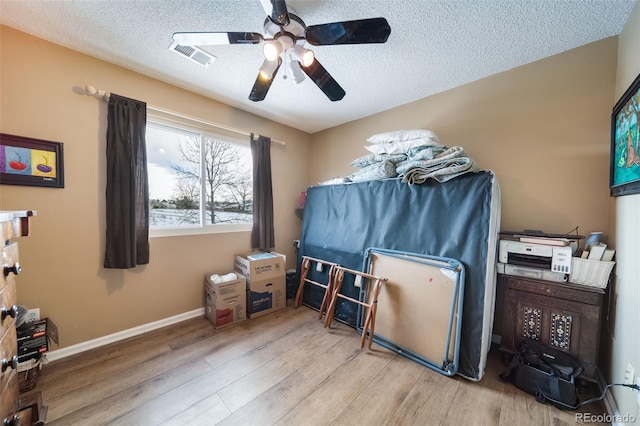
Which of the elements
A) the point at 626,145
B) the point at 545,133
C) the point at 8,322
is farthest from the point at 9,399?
the point at 545,133

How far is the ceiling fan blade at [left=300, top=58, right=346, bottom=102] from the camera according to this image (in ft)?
5.01

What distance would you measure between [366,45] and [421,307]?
215 cm

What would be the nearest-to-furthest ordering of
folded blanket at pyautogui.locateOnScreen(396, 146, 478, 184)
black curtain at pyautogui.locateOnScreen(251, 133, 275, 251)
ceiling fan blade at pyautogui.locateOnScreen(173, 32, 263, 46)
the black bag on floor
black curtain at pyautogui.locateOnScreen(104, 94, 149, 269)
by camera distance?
ceiling fan blade at pyautogui.locateOnScreen(173, 32, 263, 46) → the black bag on floor → folded blanket at pyautogui.locateOnScreen(396, 146, 478, 184) → black curtain at pyautogui.locateOnScreen(104, 94, 149, 269) → black curtain at pyautogui.locateOnScreen(251, 133, 275, 251)

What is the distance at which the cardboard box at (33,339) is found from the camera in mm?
1547

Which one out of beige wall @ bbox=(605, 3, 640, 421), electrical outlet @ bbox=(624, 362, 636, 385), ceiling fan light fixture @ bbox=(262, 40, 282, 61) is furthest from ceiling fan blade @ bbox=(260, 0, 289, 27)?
electrical outlet @ bbox=(624, 362, 636, 385)

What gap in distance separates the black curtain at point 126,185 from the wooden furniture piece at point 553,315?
10.4ft

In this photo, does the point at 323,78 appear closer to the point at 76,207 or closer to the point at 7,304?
the point at 7,304

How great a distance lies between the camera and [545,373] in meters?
1.48

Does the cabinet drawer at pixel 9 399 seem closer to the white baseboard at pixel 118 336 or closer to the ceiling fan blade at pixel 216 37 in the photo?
the white baseboard at pixel 118 336

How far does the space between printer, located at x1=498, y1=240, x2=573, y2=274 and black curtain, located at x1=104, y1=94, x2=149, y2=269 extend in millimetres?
3125

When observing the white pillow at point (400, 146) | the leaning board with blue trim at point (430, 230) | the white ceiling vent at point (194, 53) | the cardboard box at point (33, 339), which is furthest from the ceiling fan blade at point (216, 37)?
the cardboard box at point (33, 339)

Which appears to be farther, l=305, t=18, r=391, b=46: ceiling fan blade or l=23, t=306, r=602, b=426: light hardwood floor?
l=23, t=306, r=602, b=426: light hardwood floor

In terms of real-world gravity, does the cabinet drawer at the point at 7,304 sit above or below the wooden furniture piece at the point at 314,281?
above

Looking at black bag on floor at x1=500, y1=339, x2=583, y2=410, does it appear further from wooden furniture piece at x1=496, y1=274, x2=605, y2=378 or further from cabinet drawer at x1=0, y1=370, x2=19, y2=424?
cabinet drawer at x1=0, y1=370, x2=19, y2=424
